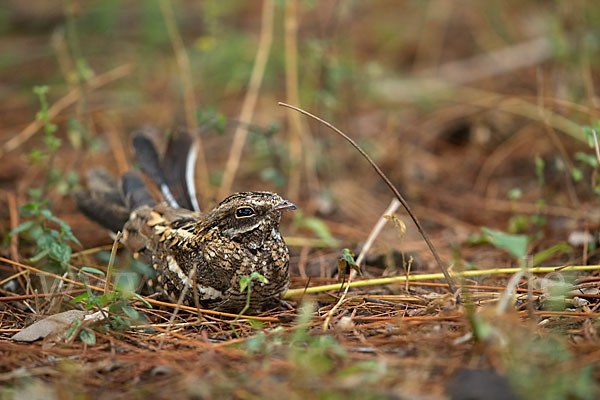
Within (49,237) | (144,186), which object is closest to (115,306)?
(49,237)

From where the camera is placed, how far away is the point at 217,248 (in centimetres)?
284

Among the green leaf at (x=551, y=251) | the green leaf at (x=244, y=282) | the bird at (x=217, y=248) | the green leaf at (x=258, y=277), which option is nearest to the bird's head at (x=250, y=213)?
the bird at (x=217, y=248)

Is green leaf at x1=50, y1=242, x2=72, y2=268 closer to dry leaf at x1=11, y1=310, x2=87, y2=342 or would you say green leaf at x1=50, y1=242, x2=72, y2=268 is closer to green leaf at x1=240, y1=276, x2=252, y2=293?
dry leaf at x1=11, y1=310, x2=87, y2=342

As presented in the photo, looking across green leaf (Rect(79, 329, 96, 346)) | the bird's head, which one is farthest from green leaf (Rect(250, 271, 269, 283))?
green leaf (Rect(79, 329, 96, 346))

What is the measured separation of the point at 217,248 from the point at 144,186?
1.06 m

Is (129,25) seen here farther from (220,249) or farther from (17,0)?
(220,249)

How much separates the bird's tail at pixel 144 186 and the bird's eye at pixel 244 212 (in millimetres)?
859

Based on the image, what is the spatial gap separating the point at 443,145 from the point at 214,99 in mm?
2148

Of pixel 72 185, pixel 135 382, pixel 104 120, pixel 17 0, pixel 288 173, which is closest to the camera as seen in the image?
pixel 135 382

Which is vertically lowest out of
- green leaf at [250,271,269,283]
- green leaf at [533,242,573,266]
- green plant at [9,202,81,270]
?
green leaf at [533,242,573,266]

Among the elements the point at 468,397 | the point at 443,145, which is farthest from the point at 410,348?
the point at 443,145

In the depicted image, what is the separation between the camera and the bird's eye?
9.18ft

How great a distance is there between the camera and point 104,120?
5227 mm

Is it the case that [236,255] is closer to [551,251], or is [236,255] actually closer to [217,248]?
[217,248]
